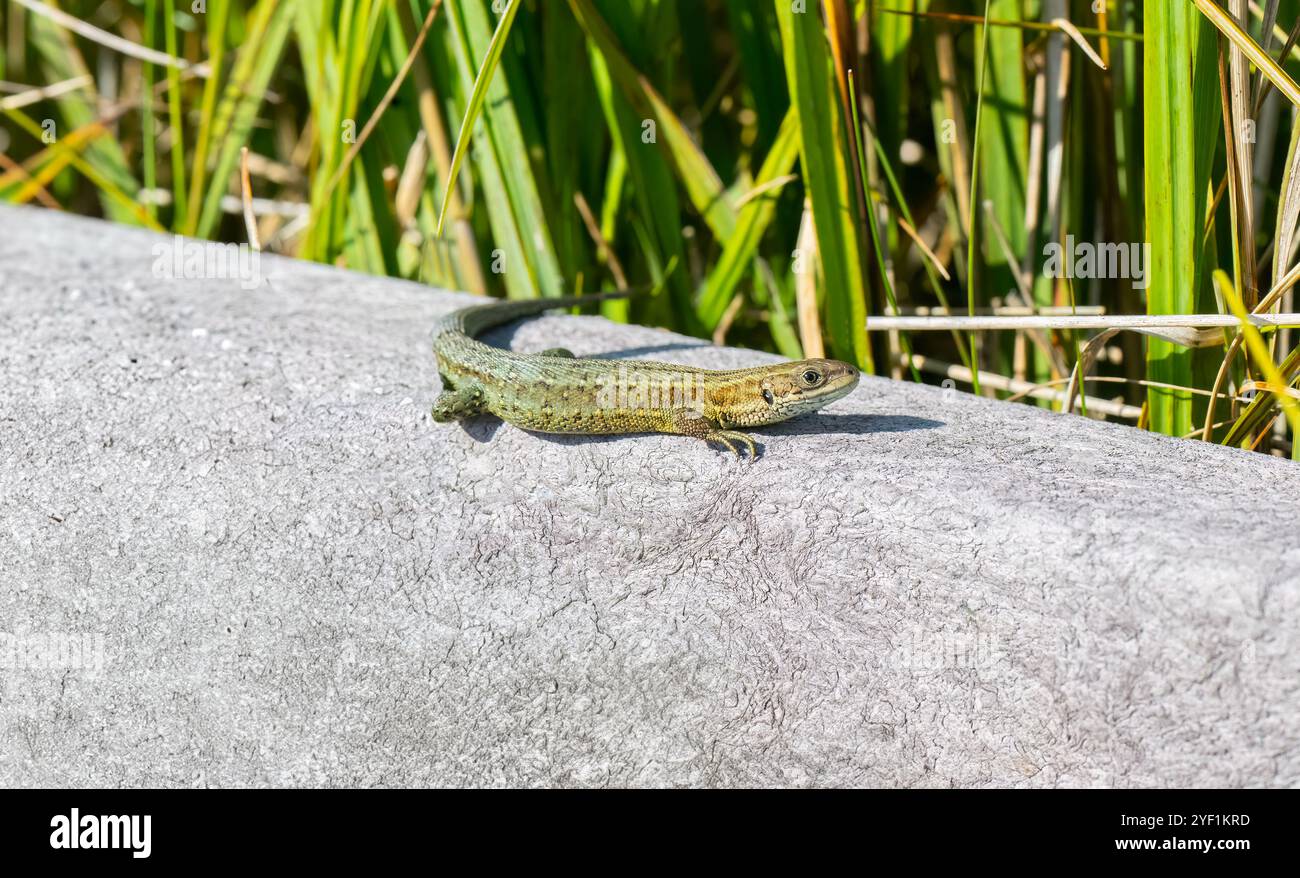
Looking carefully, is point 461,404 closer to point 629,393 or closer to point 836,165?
point 629,393

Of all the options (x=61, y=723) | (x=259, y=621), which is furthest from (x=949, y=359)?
(x=61, y=723)

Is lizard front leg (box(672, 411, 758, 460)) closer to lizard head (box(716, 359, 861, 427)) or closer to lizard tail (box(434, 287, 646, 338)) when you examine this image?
lizard head (box(716, 359, 861, 427))

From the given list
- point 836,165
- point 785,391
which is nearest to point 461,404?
point 785,391

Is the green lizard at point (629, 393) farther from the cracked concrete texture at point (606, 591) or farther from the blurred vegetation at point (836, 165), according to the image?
the blurred vegetation at point (836, 165)

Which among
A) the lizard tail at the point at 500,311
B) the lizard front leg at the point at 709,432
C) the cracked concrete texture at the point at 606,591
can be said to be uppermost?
the lizard tail at the point at 500,311

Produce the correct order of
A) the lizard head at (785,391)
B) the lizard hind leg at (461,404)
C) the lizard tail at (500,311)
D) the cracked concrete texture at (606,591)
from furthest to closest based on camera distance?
the lizard tail at (500,311) < the lizard hind leg at (461,404) < the lizard head at (785,391) < the cracked concrete texture at (606,591)

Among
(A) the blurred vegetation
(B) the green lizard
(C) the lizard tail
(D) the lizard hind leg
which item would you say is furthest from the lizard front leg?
(C) the lizard tail

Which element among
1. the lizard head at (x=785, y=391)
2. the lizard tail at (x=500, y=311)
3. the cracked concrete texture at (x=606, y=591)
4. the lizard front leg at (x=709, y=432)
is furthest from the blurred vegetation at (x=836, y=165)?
the lizard front leg at (x=709, y=432)
